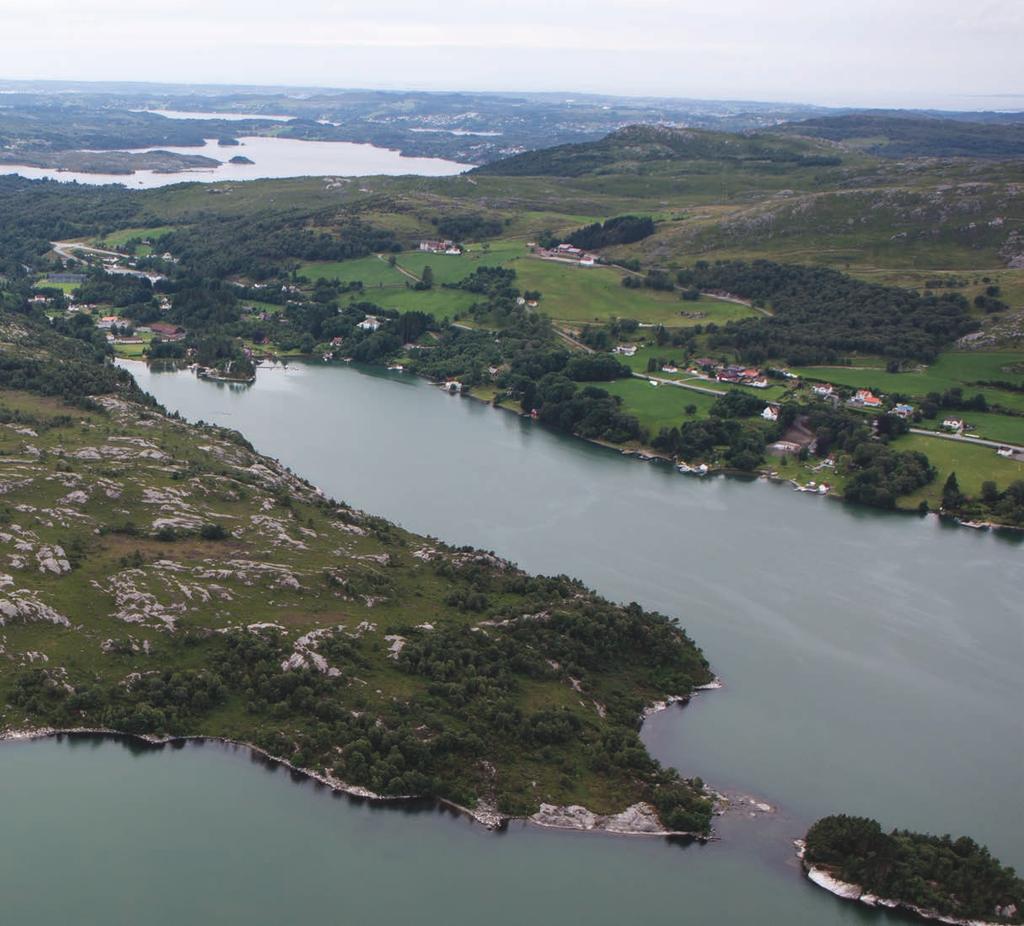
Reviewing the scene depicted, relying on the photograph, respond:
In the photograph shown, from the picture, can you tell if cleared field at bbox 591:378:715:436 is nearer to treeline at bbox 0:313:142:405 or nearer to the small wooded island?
treeline at bbox 0:313:142:405

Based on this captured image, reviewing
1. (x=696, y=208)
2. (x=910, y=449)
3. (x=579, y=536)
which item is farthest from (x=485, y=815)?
(x=696, y=208)

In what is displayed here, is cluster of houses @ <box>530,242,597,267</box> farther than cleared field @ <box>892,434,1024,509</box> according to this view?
Yes

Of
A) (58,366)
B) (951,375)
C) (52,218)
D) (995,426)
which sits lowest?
(995,426)

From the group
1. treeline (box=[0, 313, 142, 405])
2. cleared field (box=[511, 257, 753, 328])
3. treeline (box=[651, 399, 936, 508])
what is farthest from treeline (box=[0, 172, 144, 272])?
treeline (box=[651, 399, 936, 508])

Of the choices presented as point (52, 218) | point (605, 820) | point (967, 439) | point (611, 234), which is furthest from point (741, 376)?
point (52, 218)

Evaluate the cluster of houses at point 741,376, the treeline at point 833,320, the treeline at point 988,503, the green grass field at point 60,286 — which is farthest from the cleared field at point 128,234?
the treeline at point 988,503

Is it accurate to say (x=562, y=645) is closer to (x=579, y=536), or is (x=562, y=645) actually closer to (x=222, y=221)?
(x=579, y=536)

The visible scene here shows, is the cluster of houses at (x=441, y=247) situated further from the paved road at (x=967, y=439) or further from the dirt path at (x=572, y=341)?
the paved road at (x=967, y=439)

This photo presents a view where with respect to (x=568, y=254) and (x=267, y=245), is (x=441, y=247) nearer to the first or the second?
(x=568, y=254)
